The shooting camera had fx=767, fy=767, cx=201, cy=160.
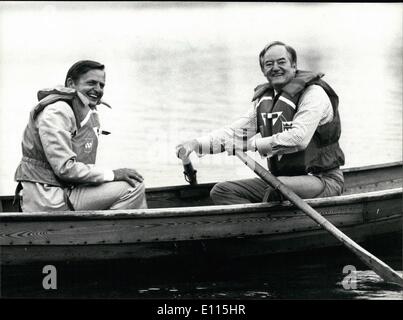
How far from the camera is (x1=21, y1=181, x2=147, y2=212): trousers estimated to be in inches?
201

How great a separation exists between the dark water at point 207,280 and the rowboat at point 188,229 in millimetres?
78

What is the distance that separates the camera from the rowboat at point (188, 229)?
5.00 m

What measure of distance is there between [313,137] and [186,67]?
13.1m

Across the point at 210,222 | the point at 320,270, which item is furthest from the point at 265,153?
the point at 320,270

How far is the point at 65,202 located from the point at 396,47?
17182mm

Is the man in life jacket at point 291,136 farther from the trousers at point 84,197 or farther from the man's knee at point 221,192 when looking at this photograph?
the trousers at point 84,197

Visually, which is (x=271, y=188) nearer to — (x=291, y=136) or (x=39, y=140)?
(x=291, y=136)

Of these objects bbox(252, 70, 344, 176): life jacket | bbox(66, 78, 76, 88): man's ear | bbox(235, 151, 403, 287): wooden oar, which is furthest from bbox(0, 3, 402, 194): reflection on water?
bbox(235, 151, 403, 287): wooden oar

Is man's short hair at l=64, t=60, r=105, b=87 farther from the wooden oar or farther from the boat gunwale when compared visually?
the wooden oar

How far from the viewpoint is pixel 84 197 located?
16.8ft

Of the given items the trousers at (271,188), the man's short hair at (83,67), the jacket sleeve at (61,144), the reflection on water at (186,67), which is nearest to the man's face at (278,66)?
the trousers at (271,188)

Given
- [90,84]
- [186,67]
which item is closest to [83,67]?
[90,84]

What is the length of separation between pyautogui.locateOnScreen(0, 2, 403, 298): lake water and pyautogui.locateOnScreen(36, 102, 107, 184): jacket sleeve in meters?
0.89

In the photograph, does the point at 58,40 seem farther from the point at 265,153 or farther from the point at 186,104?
the point at 265,153
